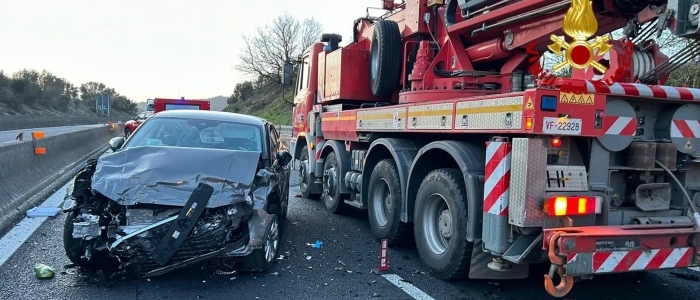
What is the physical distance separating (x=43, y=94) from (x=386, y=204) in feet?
229

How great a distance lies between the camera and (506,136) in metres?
4.32

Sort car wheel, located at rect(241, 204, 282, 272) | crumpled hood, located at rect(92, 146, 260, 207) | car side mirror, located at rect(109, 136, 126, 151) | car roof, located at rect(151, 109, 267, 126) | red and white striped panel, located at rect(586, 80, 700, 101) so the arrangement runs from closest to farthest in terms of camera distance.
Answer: red and white striped panel, located at rect(586, 80, 700, 101)
crumpled hood, located at rect(92, 146, 260, 207)
car wheel, located at rect(241, 204, 282, 272)
car side mirror, located at rect(109, 136, 126, 151)
car roof, located at rect(151, 109, 267, 126)

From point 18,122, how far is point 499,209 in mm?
39998

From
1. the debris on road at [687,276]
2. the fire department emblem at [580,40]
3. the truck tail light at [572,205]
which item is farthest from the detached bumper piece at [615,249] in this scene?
the debris on road at [687,276]

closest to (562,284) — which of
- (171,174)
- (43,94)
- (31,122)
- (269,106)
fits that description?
(171,174)

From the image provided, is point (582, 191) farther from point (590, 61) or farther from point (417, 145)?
point (417, 145)

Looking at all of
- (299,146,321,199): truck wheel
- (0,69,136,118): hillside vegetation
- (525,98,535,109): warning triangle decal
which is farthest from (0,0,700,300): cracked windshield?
(0,69,136,118): hillside vegetation

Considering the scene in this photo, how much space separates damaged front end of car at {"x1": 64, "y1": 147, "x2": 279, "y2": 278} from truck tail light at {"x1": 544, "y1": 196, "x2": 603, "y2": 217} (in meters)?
2.46

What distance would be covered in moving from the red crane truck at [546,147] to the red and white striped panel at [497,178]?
0.04ft

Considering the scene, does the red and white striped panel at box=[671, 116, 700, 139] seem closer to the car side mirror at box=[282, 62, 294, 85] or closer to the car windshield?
the car windshield

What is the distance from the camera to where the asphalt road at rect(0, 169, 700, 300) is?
15.0ft

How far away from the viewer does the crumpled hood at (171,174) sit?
15.6 ft

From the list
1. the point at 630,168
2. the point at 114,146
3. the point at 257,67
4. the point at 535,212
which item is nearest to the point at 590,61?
the point at 630,168

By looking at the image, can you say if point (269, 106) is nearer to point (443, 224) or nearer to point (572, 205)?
point (443, 224)
